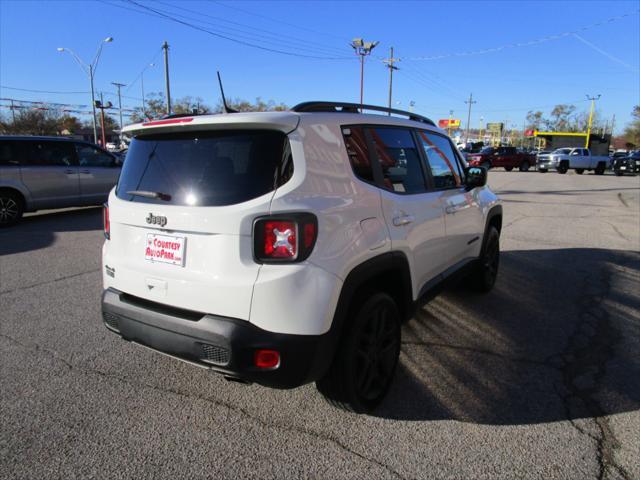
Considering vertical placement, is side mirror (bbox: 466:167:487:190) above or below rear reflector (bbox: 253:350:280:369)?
above

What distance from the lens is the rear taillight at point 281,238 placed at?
2186 millimetres

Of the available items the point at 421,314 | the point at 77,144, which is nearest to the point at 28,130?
the point at 77,144

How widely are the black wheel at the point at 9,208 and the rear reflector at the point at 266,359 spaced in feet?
30.1

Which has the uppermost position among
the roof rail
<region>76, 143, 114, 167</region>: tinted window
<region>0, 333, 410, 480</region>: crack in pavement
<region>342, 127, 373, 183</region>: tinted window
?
the roof rail

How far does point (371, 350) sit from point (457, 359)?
1.11 m

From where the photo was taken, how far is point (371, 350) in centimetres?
273

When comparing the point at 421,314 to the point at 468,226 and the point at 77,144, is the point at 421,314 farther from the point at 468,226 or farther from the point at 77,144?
the point at 77,144

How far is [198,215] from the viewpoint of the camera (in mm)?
2318

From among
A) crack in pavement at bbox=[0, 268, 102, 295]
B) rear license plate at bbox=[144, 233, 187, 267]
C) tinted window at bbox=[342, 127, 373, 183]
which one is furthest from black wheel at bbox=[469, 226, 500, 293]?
crack in pavement at bbox=[0, 268, 102, 295]

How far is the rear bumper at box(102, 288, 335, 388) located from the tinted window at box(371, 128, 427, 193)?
1.21m

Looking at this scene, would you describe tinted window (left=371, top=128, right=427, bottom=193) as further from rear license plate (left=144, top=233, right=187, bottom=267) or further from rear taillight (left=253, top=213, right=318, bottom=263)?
rear license plate (left=144, top=233, right=187, bottom=267)

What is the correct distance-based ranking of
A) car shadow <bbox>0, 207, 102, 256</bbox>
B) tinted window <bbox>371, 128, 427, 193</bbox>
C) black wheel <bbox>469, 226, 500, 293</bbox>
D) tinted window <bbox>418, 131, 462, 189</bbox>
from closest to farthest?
tinted window <bbox>371, 128, 427, 193</bbox>
tinted window <bbox>418, 131, 462, 189</bbox>
black wheel <bbox>469, 226, 500, 293</bbox>
car shadow <bbox>0, 207, 102, 256</bbox>

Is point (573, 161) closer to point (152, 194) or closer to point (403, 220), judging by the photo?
point (403, 220)

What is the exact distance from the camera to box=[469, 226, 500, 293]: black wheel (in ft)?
15.9
